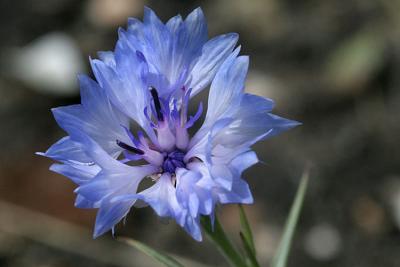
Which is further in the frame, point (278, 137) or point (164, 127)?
point (278, 137)

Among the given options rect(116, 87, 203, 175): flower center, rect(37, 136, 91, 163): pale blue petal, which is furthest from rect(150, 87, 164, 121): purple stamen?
rect(37, 136, 91, 163): pale blue petal

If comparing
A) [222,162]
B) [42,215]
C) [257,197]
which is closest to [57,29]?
[42,215]

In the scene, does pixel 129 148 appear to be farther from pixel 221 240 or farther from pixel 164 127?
pixel 221 240

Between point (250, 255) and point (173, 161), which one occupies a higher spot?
point (173, 161)

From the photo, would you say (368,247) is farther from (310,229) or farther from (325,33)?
(325,33)

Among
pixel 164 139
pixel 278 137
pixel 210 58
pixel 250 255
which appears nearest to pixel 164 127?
pixel 164 139

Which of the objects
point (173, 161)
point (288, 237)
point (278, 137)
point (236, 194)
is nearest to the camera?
point (236, 194)

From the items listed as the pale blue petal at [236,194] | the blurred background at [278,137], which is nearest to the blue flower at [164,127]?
the pale blue petal at [236,194]
